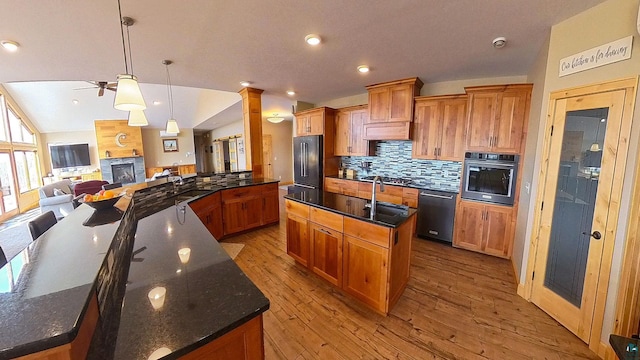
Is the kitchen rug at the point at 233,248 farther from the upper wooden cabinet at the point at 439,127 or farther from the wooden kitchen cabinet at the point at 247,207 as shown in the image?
the upper wooden cabinet at the point at 439,127

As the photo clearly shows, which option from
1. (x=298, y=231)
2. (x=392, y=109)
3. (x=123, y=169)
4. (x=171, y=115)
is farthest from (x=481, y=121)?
(x=123, y=169)

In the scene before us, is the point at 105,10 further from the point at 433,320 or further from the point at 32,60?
the point at 433,320

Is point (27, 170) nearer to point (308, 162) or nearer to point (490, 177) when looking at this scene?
point (308, 162)

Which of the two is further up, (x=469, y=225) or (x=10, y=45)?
(x=10, y=45)

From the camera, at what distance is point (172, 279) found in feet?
3.75

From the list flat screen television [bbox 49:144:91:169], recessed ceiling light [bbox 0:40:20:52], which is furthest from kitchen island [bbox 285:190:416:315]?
flat screen television [bbox 49:144:91:169]

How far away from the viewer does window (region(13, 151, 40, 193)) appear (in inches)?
254

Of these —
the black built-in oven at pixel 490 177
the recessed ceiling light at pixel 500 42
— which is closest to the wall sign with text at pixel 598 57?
the recessed ceiling light at pixel 500 42

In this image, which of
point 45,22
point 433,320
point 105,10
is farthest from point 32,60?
point 433,320

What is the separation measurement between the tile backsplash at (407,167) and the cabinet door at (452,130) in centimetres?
28

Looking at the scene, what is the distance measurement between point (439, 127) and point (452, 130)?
7.6 inches

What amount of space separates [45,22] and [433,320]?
14.1ft

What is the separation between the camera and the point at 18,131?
22.2ft

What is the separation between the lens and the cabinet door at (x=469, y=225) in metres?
3.39
